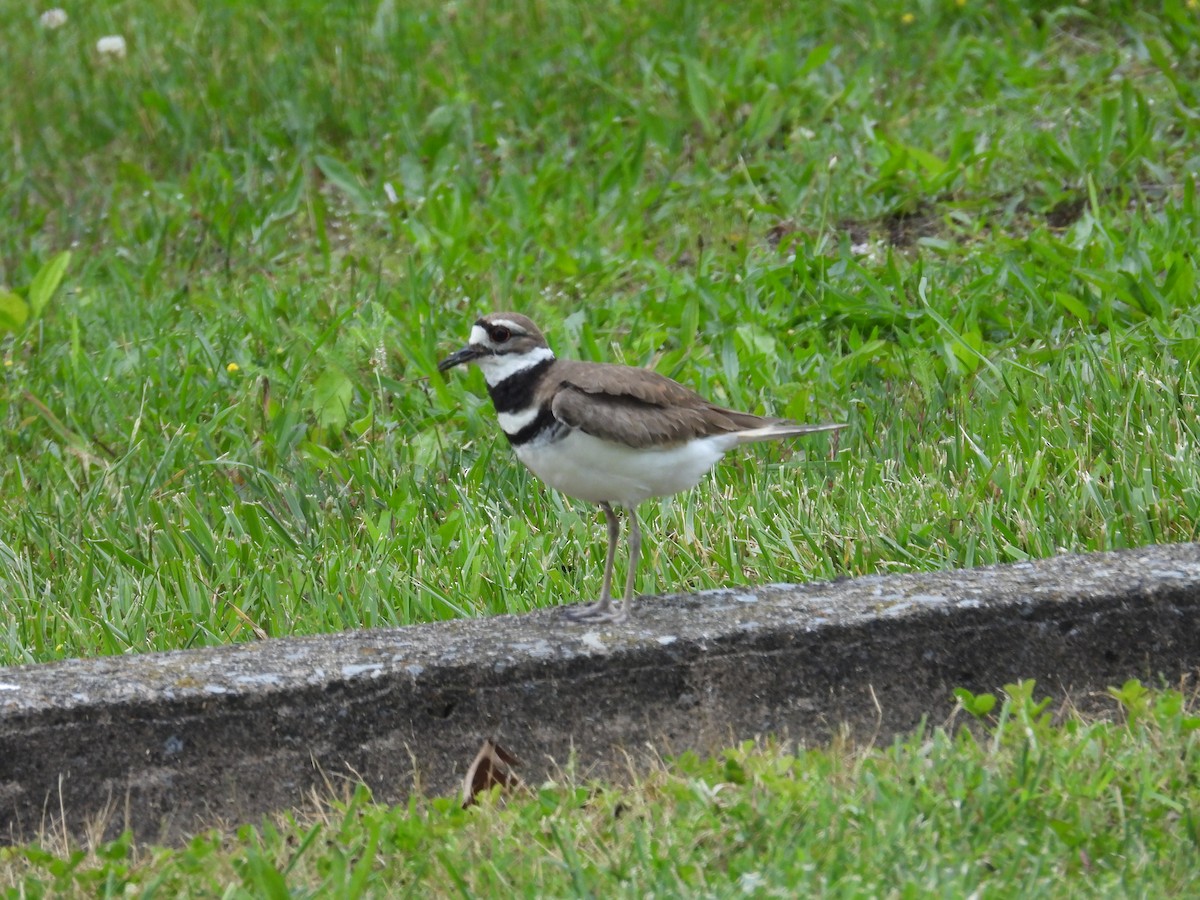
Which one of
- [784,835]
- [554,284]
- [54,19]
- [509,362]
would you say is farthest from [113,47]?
[784,835]

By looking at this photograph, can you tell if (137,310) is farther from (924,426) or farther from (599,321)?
(924,426)

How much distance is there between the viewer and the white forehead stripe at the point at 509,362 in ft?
14.1

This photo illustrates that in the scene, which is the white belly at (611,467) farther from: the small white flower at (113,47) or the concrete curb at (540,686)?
the small white flower at (113,47)

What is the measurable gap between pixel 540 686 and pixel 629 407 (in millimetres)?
800

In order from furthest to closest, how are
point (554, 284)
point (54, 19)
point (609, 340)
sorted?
point (54, 19), point (554, 284), point (609, 340)

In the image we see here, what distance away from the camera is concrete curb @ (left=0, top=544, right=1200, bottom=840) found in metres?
3.47

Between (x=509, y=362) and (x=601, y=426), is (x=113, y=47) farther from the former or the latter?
(x=601, y=426)

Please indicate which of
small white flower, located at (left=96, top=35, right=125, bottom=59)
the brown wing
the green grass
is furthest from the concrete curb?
small white flower, located at (left=96, top=35, right=125, bottom=59)

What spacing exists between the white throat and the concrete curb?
0.71 m

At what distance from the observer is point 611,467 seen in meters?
4.03

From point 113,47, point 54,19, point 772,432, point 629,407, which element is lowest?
point 772,432

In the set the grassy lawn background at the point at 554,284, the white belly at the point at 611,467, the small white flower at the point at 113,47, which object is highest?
the small white flower at the point at 113,47

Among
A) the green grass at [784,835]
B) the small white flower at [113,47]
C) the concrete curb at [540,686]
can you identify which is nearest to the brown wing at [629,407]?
the concrete curb at [540,686]

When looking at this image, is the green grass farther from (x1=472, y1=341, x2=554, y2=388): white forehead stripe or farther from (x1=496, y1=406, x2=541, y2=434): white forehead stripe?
(x1=472, y1=341, x2=554, y2=388): white forehead stripe
